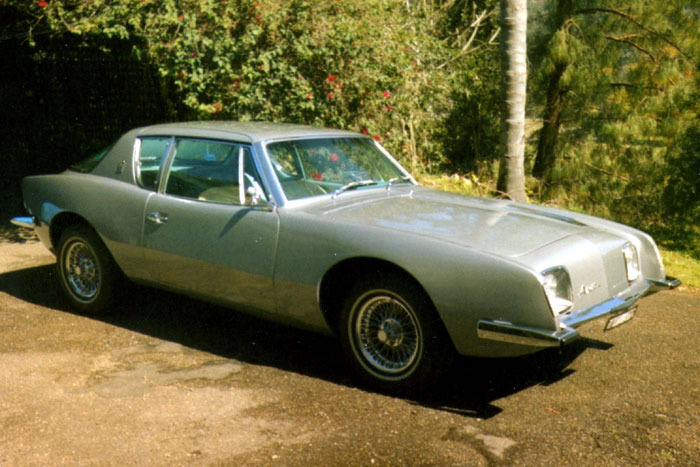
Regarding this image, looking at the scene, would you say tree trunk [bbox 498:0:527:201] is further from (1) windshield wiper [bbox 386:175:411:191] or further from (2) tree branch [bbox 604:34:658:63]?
(1) windshield wiper [bbox 386:175:411:191]

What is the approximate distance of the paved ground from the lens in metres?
3.86

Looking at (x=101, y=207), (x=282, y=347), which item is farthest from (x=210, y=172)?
(x=282, y=347)

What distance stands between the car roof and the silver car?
0.05ft

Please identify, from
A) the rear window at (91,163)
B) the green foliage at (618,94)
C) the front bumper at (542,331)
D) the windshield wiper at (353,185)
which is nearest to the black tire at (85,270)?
the rear window at (91,163)

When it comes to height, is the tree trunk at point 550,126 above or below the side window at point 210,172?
below

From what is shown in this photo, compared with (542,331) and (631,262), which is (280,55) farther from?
(542,331)

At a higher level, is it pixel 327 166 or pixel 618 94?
pixel 327 166

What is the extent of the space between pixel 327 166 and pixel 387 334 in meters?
1.48

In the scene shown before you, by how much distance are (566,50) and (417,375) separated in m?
8.66

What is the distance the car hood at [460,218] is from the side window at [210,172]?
59 cm

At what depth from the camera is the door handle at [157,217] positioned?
18.1ft

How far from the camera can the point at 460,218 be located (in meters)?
4.87

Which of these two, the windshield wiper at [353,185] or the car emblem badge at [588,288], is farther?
the windshield wiper at [353,185]

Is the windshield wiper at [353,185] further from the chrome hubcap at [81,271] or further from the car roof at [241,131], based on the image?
the chrome hubcap at [81,271]
